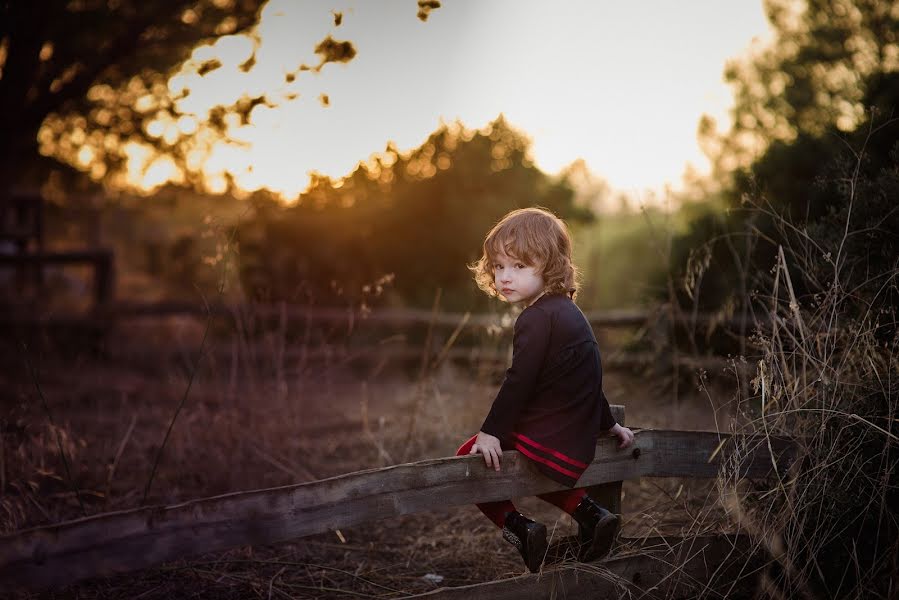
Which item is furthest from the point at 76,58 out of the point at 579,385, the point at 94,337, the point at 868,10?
the point at 868,10

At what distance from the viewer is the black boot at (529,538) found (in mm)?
2646

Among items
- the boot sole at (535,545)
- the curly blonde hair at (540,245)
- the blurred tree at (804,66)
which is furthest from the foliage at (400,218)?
the boot sole at (535,545)

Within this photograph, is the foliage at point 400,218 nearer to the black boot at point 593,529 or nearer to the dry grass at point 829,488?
the dry grass at point 829,488

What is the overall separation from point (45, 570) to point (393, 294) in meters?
8.98

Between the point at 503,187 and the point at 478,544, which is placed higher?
the point at 503,187

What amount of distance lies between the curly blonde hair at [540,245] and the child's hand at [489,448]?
624mm

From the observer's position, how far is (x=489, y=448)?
103 inches

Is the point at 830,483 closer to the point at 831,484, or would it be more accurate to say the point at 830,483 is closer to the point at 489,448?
the point at 831,484

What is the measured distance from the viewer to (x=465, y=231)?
32.4 feet

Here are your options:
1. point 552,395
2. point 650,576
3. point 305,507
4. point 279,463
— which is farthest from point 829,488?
point 279,463

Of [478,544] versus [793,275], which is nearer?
[478,544]

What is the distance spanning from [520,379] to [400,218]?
7.49m

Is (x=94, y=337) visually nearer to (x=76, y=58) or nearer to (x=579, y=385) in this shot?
(x=76, y=58)

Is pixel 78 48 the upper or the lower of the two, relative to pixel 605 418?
upper
